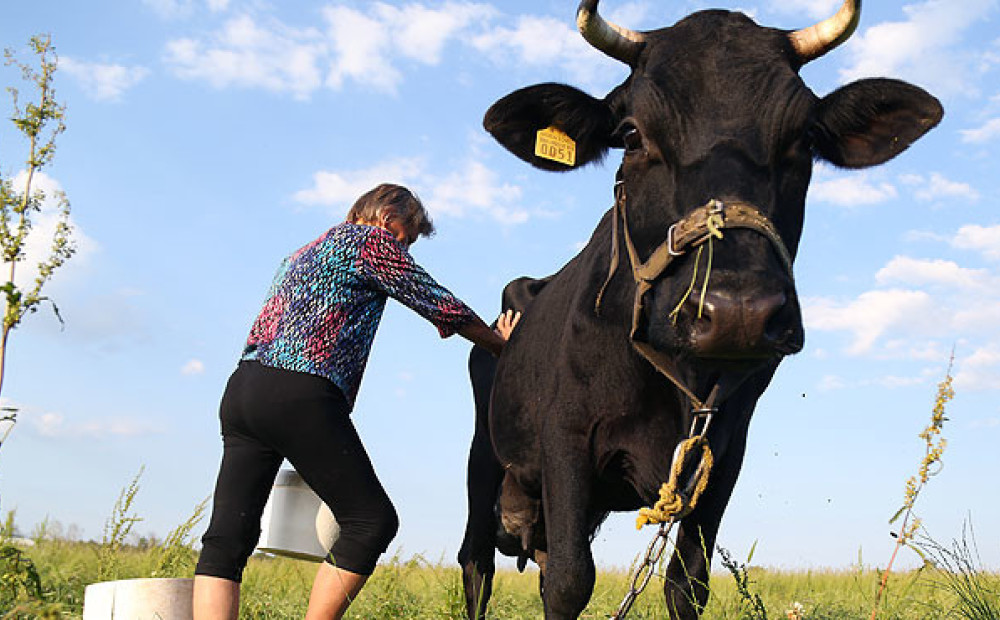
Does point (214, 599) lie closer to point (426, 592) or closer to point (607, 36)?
point (607, 36)

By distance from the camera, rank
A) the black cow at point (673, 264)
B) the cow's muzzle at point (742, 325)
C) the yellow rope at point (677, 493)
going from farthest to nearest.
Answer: the yellow rope at point (677, 493), the black cow at point (673, 264), the cow's muzzle at point (742, 325)

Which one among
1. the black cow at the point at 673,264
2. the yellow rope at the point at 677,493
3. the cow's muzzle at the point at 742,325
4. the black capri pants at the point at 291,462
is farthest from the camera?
the black capri pants at the point at 291,462

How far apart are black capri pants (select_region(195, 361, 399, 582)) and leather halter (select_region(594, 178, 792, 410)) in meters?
1.34

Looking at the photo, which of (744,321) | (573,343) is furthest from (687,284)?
(573,343)

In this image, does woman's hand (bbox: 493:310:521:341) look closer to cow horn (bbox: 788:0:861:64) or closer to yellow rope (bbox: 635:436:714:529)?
yellow rope (bbox: 635:436:714:529)

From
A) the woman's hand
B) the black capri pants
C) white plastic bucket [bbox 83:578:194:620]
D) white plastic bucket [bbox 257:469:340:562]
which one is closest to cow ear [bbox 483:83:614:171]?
the woman's hand

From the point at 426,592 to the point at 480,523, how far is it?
1.93m

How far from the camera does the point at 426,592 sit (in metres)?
7.86

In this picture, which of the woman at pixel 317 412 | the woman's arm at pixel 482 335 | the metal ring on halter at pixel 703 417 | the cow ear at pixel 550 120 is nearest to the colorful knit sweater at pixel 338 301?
the woman at pixel 317 412

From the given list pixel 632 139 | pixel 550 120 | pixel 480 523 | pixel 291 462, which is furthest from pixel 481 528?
pixel 632 139

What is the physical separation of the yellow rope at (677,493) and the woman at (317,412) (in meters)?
1.28

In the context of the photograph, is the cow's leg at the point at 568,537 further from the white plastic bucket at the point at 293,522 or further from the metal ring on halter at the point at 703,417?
the white plastic bucket at the point at 293,522

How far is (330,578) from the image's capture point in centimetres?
438

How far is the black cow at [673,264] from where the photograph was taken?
3.40 metres
